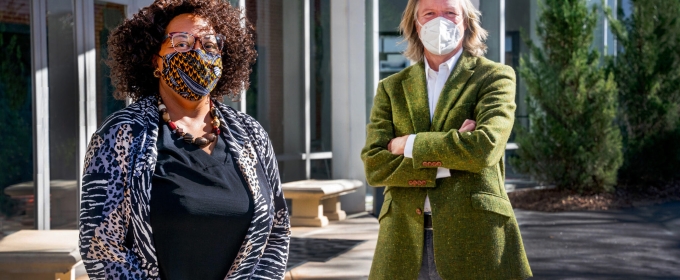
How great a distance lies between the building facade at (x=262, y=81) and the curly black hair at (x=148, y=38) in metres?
1.78

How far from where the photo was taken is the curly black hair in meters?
2.42

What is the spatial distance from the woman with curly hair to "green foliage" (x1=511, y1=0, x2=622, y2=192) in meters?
9.48

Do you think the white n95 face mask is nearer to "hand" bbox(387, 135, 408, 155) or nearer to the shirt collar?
the shirt collar

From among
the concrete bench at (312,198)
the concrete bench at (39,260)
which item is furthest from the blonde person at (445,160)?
the concrete bench at (312,198)

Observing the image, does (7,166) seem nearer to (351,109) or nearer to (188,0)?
(188,0)

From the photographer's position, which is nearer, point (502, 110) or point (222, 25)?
point (222, 25)

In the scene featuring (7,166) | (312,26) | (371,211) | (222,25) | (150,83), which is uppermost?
(312,26)

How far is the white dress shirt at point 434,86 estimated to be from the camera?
314cm

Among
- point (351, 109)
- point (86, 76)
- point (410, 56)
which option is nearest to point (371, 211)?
point (351, 109)

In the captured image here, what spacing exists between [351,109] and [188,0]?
329 inches

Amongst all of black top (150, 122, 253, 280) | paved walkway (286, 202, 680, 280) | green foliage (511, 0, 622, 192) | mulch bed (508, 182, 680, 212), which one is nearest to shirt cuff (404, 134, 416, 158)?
black top (150, 122, 253, 280)

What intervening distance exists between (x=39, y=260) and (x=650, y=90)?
10.4 meters

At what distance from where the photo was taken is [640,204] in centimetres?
1136

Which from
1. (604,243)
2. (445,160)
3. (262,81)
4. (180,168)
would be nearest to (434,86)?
(445,160)
